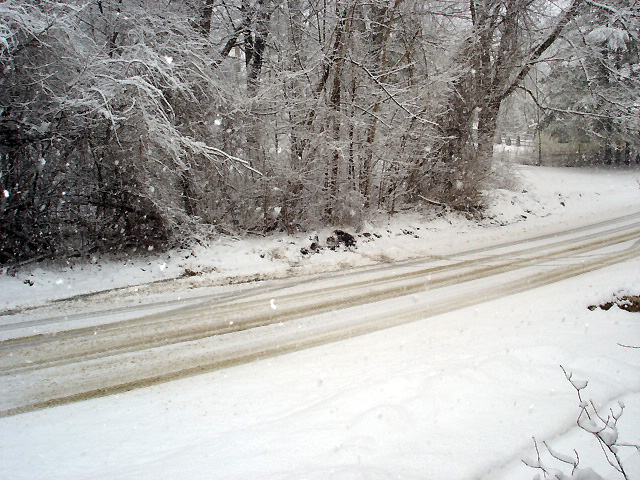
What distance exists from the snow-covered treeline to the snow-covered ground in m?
2.83

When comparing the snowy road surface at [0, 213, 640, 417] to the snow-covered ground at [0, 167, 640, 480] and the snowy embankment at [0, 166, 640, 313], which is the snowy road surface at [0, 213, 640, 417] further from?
the snowy embankment at [0, 166, 640, 313]

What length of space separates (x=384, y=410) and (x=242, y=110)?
844cm

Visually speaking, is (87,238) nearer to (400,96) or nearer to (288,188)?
(288,188)

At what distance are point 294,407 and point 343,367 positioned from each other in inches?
38.3

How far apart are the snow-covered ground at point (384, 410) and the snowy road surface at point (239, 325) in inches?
12.9

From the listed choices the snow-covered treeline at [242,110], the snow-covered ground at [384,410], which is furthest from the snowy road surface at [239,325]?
the snow-covered treeline at [242,110]

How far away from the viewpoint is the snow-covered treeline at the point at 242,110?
815 cm

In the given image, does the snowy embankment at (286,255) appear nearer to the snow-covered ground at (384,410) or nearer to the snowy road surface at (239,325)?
the snowy road surface at (239,325)

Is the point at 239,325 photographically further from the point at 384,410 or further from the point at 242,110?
the point at 242,110

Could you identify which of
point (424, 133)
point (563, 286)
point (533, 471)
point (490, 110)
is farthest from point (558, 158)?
point (533, 471)

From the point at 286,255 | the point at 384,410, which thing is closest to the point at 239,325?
the point at 384,410

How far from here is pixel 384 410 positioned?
3.92 meters

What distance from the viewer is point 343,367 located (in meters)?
4.88

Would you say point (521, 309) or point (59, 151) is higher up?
point (59, 151)
